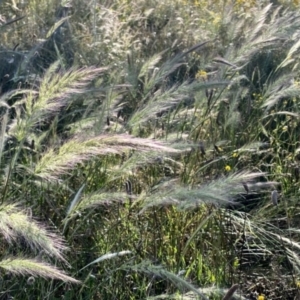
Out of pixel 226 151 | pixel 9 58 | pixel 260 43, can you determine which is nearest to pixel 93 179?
pixel 226 151

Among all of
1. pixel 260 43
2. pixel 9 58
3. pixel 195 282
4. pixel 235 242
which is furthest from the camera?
pixel 9 58

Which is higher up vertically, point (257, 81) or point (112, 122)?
point (112, 122)

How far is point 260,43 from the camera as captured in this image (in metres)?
2.99

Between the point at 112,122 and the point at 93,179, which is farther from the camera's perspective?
the point at 112,122

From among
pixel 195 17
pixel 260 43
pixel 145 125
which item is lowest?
pixel 195 17

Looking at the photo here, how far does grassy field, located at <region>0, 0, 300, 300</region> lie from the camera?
2004 millimetres

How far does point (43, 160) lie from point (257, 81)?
A: 2.10 m

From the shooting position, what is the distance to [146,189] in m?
2.41

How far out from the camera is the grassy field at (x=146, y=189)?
6.57 ft

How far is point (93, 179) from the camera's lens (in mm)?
2520

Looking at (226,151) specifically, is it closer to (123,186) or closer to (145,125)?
(145,125)

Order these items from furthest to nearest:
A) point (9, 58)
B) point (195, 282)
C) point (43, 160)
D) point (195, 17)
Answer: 1. point (195, 17)
2. point (9, 58)
3. point (195, 282)
4. point (43, 160)

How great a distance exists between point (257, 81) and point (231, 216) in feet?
4.71

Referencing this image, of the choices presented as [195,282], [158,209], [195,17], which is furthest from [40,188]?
[195,17]
